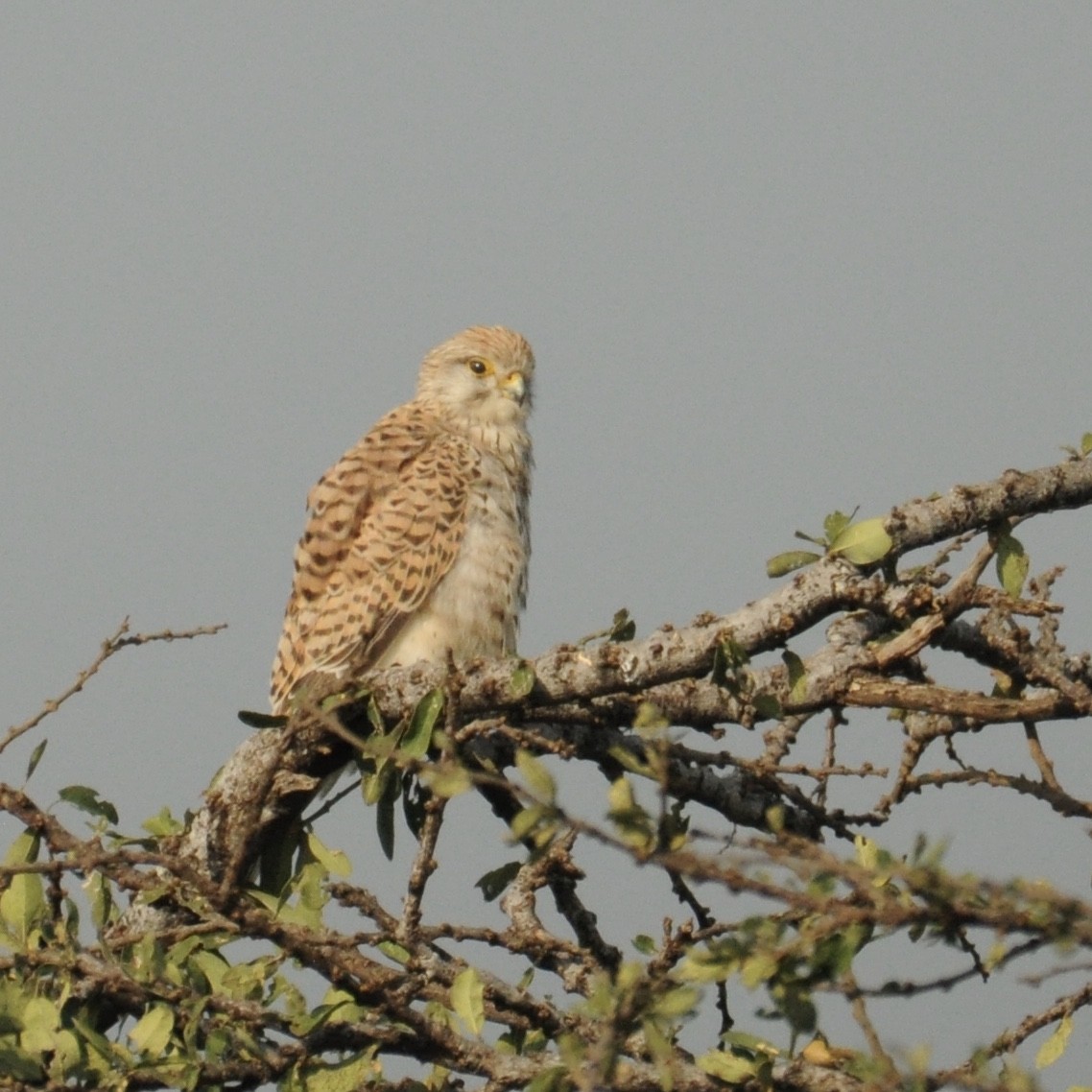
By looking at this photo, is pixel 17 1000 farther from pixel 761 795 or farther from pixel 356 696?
pixel 761 795

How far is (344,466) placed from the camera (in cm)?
598

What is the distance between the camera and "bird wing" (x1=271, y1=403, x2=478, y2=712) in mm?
5461

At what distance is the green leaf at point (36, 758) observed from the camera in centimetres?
345

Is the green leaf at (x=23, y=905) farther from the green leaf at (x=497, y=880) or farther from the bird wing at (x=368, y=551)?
the bird wing at (x=368, y=551)

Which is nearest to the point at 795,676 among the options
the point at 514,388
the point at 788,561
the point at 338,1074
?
the point at 788,561

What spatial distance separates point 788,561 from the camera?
11.0 ft

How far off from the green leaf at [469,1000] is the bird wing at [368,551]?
228cm

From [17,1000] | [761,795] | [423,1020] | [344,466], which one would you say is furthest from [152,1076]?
[344,466]

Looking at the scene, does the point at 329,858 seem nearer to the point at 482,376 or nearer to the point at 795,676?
the point at 795,676

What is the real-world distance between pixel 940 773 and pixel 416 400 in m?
3.58

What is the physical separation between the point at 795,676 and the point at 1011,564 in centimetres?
55

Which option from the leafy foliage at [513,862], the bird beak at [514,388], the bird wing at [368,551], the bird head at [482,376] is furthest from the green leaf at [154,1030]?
the bird beak at [514,388]

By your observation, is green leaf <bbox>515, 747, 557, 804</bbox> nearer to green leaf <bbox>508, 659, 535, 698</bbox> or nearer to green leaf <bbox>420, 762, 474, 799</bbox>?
green leaf <bbox>420, 762, 474, 799</bbox>

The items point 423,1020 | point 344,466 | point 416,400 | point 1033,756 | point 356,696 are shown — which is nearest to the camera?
point 423,1020
